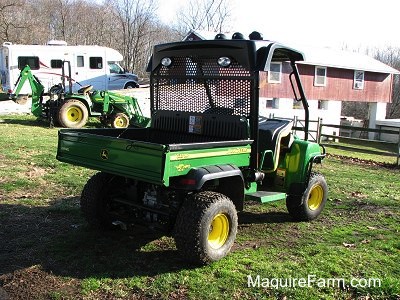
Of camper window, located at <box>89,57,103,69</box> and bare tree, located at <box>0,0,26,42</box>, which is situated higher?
bare tree, located at <box>0,0,26,42</box>

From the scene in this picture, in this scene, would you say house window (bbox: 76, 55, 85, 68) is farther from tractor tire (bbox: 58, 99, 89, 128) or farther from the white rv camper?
tractor tire (bbox: 58, 99, 89, 128)

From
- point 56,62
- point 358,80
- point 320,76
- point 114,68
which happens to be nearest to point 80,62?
point 56,62

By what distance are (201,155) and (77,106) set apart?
12.8 meters

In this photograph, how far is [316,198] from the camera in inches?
245

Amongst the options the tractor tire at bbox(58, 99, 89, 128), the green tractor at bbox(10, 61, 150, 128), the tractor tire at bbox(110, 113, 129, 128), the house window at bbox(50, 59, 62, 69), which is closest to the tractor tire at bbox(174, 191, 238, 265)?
the green tractor at bbox(10, 61, 150, 128)

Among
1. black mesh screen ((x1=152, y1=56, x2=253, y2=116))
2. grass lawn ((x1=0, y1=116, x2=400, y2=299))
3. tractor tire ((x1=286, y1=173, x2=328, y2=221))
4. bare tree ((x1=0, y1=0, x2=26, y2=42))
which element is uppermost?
bare tree ((x1=0, y1=0, x2=26, y2=42))

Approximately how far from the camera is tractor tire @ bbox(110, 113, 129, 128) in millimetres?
16258

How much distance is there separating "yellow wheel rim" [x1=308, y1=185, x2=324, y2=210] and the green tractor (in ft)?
33.7

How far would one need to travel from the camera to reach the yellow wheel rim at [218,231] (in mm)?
4473

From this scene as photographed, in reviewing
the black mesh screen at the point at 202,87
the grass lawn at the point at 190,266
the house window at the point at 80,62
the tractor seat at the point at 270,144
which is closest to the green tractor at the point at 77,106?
the house window at the point at 80,62

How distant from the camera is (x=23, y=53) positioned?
2377 cm

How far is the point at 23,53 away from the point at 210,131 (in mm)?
21576

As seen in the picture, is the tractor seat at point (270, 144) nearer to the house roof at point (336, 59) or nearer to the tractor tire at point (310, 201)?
the tractor tire at point (310, 201)

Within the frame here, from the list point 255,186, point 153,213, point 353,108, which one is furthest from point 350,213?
point 353,108
